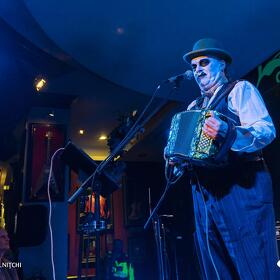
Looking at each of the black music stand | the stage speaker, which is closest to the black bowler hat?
the black music stand

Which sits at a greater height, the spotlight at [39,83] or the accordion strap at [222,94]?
the spotlight at [39,83]

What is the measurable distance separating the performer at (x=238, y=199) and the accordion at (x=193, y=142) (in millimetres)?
45

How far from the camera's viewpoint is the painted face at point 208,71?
4.70 feet

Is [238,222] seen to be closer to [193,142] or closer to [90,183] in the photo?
[193,142]

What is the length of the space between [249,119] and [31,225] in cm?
356

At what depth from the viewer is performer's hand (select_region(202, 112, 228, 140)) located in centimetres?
112

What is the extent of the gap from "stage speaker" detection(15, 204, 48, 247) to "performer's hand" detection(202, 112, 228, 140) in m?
3.49

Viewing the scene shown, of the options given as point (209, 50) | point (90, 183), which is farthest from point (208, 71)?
point (90, 183)

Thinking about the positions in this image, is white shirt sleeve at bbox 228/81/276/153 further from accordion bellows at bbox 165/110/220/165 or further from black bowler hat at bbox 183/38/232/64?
black bowler hat at bbox 183/38/232/64

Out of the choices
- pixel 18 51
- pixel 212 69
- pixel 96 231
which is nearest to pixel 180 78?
pixel 212 69

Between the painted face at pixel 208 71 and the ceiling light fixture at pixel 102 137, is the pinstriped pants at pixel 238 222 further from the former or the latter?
the ceiling light fixture at pixel 102 137

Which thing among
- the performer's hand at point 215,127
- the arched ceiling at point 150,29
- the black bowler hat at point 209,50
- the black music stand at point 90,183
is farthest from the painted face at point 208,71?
the arched ceiling at point 150,29

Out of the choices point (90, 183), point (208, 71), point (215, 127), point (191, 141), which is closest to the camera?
point (215, 127)

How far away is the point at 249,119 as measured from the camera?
1.21m
